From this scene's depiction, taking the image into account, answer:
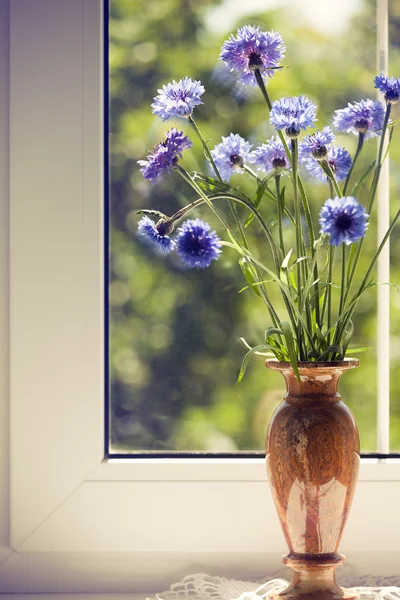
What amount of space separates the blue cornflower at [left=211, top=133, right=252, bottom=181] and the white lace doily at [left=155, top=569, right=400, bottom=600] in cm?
Result: 41

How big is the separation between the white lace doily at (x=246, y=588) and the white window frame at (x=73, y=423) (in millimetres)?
29

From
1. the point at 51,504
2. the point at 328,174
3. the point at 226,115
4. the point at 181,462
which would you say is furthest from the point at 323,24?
the point at 51,504

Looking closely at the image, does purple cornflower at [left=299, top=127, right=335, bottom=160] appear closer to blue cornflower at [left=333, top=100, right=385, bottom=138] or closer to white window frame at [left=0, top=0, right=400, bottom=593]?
blue cornflower at [left=333, top=100, right=385, bottom=138]

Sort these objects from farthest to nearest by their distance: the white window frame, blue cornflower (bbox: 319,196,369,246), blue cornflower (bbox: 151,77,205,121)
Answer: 1. the white window frame
2. blue cornflower (bbox: 151,77,205,121)
3. blue cornflower (bbox: 319,196,369,246)

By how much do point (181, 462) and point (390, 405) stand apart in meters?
0.26

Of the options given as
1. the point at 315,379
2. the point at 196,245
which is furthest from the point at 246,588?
the point at 196,245

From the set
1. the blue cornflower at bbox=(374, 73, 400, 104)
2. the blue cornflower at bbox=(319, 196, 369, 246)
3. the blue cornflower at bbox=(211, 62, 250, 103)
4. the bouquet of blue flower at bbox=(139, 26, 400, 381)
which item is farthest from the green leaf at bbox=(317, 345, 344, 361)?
→ the blue cornflower at bbox=(211, 62, 250, 103)

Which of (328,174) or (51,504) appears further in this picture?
(51,504)

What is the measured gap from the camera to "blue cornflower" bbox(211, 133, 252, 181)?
2.41ft

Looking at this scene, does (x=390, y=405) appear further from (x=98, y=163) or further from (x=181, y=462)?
(x=98, y=163)

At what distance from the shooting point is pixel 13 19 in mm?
874

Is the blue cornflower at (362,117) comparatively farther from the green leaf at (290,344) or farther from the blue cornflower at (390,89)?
the green leaf at (290,344)

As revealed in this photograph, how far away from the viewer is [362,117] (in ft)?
2.33

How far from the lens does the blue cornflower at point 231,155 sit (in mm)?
735
